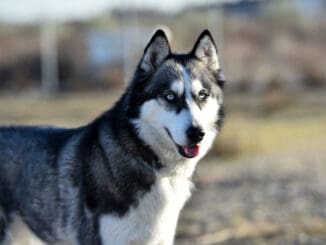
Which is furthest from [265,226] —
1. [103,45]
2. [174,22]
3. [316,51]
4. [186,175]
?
[174,22]

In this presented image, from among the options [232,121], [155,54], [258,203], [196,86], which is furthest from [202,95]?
[232,121]

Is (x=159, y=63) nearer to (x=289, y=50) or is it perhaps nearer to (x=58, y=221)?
(x=58, y=221)

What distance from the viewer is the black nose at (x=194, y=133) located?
5495mm

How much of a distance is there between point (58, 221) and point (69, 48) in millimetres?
35954

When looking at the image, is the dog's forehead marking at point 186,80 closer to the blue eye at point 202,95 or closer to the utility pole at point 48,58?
the blue eye at point 202,95

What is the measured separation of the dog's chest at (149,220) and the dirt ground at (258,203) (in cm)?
54

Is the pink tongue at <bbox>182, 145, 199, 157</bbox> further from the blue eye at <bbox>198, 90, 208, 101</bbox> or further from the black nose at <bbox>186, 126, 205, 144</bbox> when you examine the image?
the blue eye at <bbox>198, 90, 208, 101</bbox>

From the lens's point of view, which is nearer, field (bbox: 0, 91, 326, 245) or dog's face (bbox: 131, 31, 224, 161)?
dog's face (bbox: 131, 31, 224, 161)

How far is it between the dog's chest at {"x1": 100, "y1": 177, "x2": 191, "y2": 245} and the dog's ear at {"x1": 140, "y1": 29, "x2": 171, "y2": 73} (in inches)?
34.2

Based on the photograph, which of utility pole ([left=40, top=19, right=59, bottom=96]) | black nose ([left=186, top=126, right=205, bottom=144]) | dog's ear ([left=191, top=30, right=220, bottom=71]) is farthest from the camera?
utility pole ([left=40, top=19, right=59, bottom=96])

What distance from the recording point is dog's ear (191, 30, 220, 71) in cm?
612

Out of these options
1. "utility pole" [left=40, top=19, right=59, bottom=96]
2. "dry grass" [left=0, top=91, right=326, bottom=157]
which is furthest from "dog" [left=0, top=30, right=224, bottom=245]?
"utility pole" [left=40, top=19, right=59, bottom=96]

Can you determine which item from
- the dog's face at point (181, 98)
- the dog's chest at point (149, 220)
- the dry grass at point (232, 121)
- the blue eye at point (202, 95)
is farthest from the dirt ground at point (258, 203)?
the dry grass at point (232, 121)

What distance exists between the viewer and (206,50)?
243 inches
